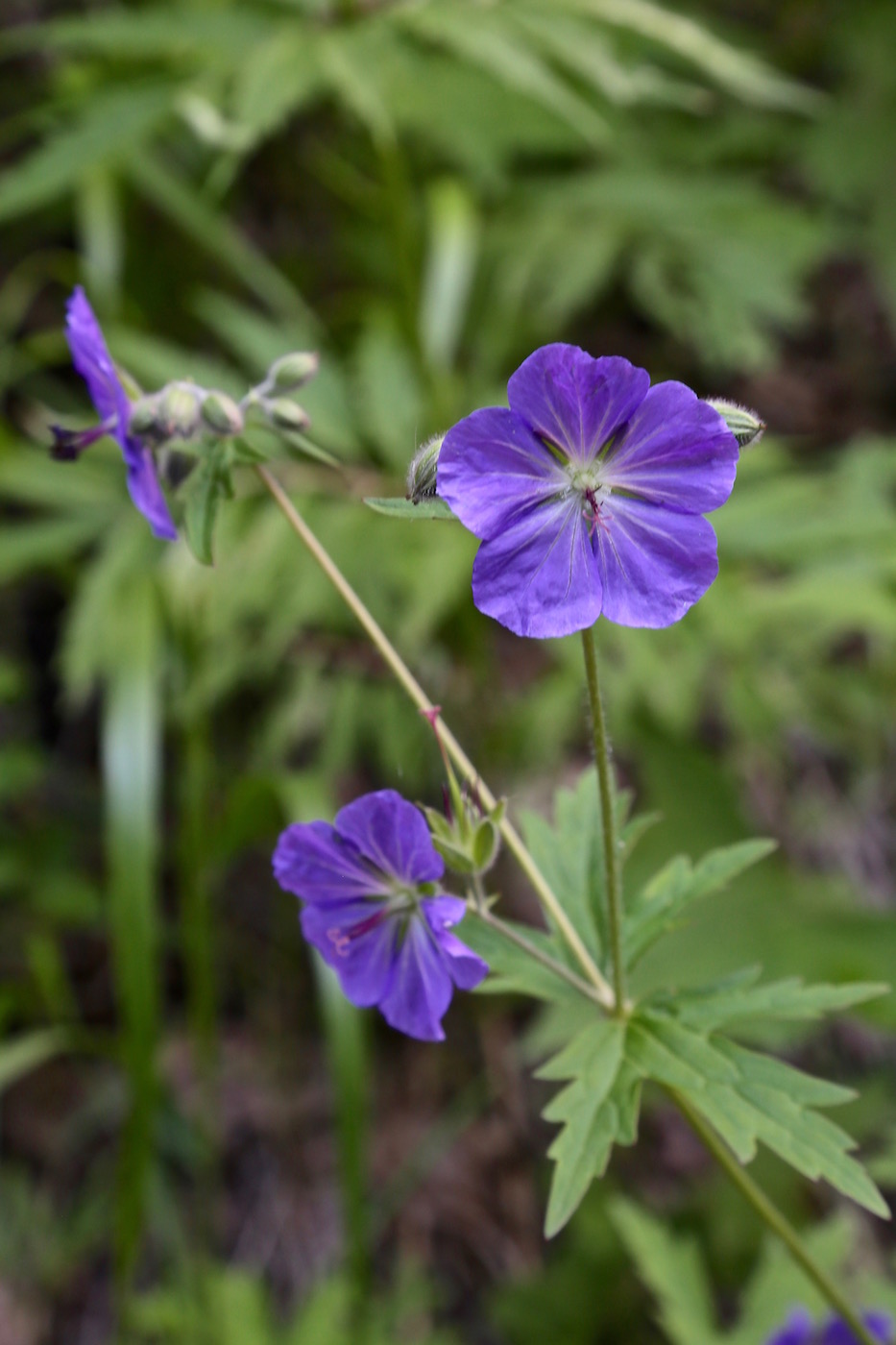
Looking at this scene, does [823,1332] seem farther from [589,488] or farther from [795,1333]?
[589,488]

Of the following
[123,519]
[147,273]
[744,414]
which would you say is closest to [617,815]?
[744,414]

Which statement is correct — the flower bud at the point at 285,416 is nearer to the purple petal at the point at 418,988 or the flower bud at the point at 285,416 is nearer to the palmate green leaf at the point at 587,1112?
the purple petal at the point at 418,988

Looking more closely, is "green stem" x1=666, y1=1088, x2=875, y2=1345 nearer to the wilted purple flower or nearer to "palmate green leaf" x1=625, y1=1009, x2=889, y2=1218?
"palmate green leaf" x1=625, y1=1009, x2=889, y2=1218

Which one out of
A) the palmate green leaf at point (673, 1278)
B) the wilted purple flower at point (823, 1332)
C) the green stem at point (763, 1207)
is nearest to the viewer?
the green stem at point (763, 1207)

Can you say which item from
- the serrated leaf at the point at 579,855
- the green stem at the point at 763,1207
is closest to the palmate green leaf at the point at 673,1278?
the green stem at the point at 763,1207

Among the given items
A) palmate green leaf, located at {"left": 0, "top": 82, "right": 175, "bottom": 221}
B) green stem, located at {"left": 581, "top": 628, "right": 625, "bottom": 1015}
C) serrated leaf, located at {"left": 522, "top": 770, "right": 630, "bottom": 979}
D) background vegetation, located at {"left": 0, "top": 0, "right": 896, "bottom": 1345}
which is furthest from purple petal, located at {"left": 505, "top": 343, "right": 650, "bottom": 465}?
palmate green leaf, located at {"left": 0, "top": 82, "right": 175, "bottom": 221}

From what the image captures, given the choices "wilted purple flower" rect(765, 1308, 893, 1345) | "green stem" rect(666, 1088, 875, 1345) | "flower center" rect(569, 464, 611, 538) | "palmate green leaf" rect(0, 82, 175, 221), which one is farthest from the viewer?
"palmate green leaf" rect(0, 82, 175, 221)
